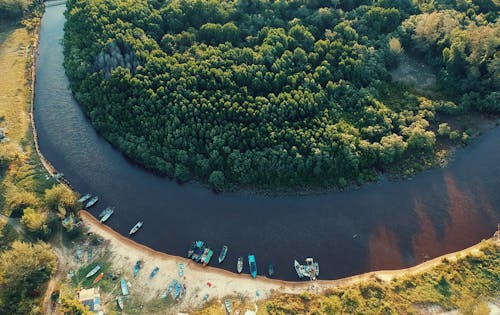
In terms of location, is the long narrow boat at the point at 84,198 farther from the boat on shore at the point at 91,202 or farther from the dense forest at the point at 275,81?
the dense forest at the point at 275,81

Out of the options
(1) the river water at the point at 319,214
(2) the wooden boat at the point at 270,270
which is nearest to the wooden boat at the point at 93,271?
(1) the river water at the point at 319,214

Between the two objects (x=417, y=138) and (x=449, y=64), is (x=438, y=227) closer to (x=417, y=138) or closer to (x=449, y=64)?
(x=417, y=138)

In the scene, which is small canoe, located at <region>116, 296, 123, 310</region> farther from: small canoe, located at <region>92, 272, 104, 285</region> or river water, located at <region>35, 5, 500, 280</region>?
river water, located at <region>35, 5, 500, 280</region>

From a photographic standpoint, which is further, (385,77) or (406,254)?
(385,77)

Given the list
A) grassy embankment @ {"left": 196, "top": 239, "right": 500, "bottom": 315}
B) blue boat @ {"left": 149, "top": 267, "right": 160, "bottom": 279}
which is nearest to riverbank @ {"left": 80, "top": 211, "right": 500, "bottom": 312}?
blue boat @ {"left": 149, "top": 267, "right": 160, "bottom": 279}

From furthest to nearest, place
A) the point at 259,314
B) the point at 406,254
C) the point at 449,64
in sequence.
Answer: the point at 449,64, the point at 406,254, the point at 259,314

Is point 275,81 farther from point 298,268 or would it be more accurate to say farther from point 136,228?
point 136,228

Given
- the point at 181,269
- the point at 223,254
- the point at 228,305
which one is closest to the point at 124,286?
the point at 181,269

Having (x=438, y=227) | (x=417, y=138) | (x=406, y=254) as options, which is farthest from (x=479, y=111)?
(x=406, y=254)
